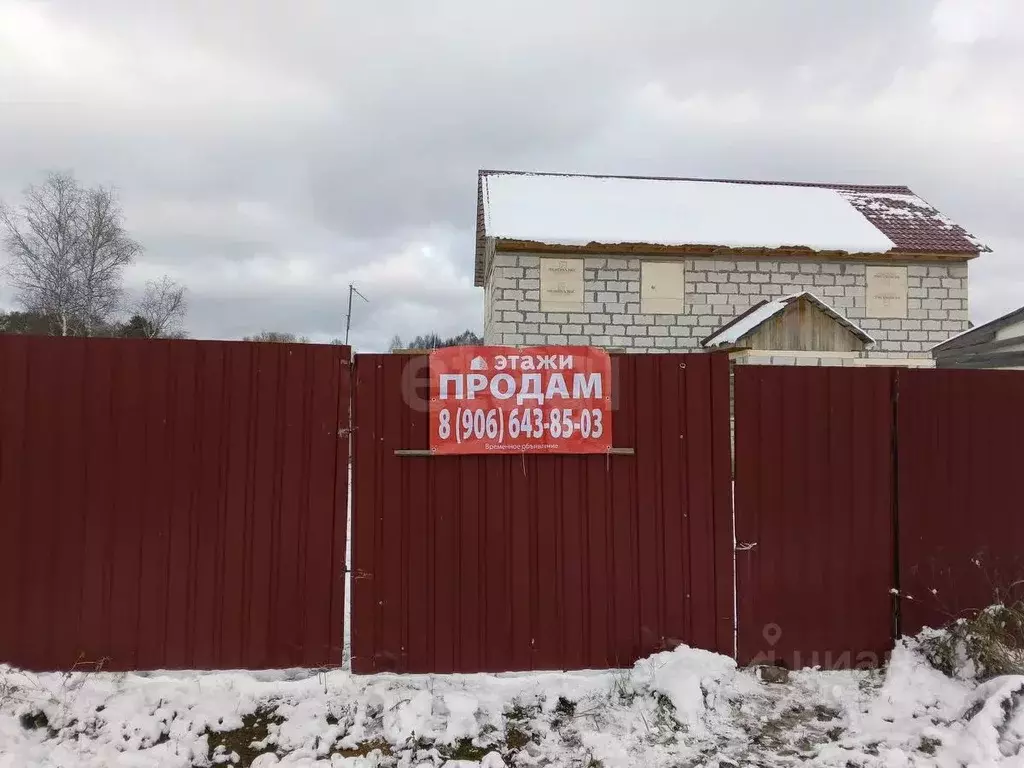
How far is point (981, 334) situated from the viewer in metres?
12.1

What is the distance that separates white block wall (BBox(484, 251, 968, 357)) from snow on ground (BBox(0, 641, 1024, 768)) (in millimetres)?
8195

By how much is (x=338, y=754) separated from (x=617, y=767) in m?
1.59

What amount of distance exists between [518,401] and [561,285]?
25.7ft

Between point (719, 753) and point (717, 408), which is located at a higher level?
point (717, 408)

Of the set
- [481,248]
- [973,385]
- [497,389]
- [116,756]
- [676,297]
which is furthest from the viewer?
[481,248]

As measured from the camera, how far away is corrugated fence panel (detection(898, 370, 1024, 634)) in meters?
4.73

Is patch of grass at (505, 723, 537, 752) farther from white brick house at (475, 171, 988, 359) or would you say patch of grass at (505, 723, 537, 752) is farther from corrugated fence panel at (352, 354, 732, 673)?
white brick house at (475, 171, 988, 359)

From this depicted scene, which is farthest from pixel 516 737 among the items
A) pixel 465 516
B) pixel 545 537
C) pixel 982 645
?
pixel 982 645

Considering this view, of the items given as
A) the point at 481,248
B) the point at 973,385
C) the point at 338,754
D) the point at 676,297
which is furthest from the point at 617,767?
the point at 481,248

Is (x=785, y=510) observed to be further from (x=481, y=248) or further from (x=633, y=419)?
(x=481, y=248)

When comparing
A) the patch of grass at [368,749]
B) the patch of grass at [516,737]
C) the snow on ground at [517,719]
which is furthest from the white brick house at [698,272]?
the patch of grass at [368,749]

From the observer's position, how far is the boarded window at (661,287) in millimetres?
12211

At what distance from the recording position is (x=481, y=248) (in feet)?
56.0

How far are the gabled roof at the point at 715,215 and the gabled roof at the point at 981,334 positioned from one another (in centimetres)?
161
